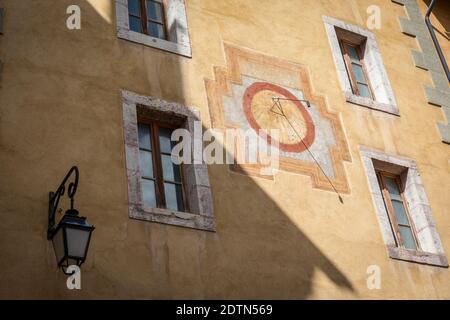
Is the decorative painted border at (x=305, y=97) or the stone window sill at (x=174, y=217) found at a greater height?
the decorative painted border at (x=305, y=97)

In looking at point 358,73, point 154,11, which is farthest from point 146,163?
point 358,73

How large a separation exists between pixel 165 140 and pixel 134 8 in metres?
1.98

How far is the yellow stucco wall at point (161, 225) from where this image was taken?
24.7 feet

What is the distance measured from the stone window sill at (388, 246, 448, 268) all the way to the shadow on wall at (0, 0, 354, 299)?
93 cm

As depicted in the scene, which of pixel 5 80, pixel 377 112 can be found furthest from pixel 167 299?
pixel 377 112

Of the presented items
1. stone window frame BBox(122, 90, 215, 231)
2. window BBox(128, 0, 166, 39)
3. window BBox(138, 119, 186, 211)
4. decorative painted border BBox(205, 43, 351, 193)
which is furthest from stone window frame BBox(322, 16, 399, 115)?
window BBox(138, 119, 186, 211)

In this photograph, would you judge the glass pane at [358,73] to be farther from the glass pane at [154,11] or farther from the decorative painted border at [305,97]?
the glass pane at [154,11]

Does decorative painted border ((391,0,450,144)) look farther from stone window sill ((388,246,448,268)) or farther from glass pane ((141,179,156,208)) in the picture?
glass pane ((141,179,156,208))

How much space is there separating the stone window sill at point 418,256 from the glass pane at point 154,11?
4.00 meters

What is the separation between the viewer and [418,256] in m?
9.54

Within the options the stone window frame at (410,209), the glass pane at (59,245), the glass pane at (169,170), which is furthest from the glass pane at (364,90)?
the glass pane at (59,245)

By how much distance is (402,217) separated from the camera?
1012cm

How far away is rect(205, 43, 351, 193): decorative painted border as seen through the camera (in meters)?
9.27

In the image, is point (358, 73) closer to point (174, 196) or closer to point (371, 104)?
point (371, 104)
